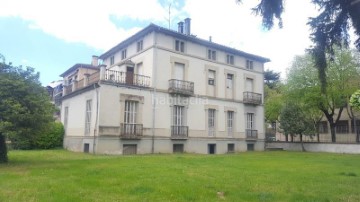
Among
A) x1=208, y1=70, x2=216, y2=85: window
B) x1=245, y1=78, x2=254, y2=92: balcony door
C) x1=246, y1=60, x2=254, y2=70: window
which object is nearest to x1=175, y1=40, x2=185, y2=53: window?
x1=208, y1=70, x2=216, y2=85: window

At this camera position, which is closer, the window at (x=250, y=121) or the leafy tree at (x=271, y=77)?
the window at (x=250, y=121)

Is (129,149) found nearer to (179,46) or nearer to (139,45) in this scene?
(139,45)

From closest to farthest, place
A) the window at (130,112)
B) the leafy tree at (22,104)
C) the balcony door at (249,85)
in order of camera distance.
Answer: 1. the leafy tree at (22,104)
2. the window at (130,112)
3. the balcony door at (249,85)

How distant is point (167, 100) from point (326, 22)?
17.9m

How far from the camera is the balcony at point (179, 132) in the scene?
24.5 meters

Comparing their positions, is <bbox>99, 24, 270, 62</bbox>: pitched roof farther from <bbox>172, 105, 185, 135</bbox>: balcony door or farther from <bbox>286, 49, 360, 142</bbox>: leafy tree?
<bbox>172, 105, 185, 135</bbox>: balcony door

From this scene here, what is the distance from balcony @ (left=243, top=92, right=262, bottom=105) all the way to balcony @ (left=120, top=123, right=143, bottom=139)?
1141 centimetres

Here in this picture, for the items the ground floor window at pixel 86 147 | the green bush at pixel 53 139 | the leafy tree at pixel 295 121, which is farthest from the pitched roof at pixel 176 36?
the ground floor window at pixel 86 147

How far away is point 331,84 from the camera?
1193 inches

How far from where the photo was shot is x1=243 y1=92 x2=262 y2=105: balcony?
29.8 meters

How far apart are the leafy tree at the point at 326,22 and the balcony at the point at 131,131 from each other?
51.9 feet

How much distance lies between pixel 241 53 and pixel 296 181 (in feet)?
70.1

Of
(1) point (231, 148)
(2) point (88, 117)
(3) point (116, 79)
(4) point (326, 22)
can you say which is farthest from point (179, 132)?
(4) point (326, 22)

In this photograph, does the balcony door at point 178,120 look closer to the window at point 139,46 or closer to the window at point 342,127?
the window at point 139,46
